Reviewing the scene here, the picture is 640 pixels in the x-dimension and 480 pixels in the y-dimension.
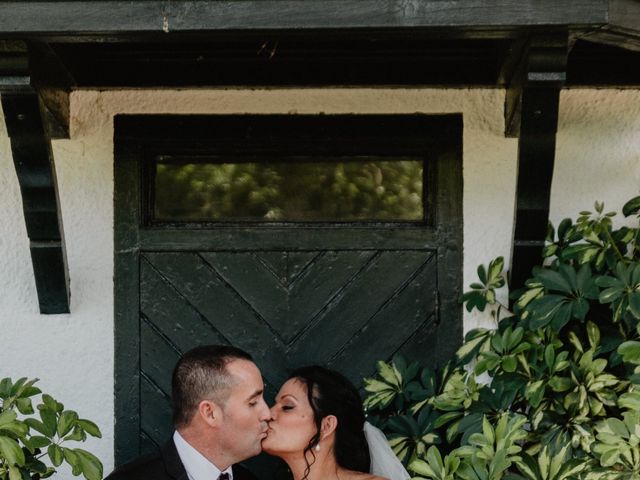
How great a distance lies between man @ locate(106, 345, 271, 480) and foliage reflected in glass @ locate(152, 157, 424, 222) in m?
0.80

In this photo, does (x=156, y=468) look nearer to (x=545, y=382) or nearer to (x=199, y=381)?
(x=199, y=381)

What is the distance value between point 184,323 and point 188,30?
140cm

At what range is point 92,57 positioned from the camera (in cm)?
406

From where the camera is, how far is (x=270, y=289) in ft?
13.9

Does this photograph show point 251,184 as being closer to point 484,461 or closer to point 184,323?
point 184,323

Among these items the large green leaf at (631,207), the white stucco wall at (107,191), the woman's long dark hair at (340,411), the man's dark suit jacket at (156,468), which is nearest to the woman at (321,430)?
the woman's long dark hair at (340,411)

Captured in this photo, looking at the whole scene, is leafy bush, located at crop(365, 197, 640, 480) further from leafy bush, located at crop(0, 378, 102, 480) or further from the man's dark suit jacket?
leafy bush, located at crop(0, 378, 102, 480)

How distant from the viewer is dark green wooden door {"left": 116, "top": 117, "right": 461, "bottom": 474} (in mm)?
4207

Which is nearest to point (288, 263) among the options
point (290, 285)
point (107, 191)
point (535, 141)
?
point (290, 285)

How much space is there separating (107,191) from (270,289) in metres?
0.77

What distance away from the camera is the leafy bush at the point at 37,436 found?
3389 millimetres

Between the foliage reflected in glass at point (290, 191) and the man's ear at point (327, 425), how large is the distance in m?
0.84

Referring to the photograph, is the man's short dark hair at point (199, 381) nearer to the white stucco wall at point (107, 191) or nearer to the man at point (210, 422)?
the man at point (210, 422)

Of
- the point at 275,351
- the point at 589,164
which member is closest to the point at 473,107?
the point at 589,164
